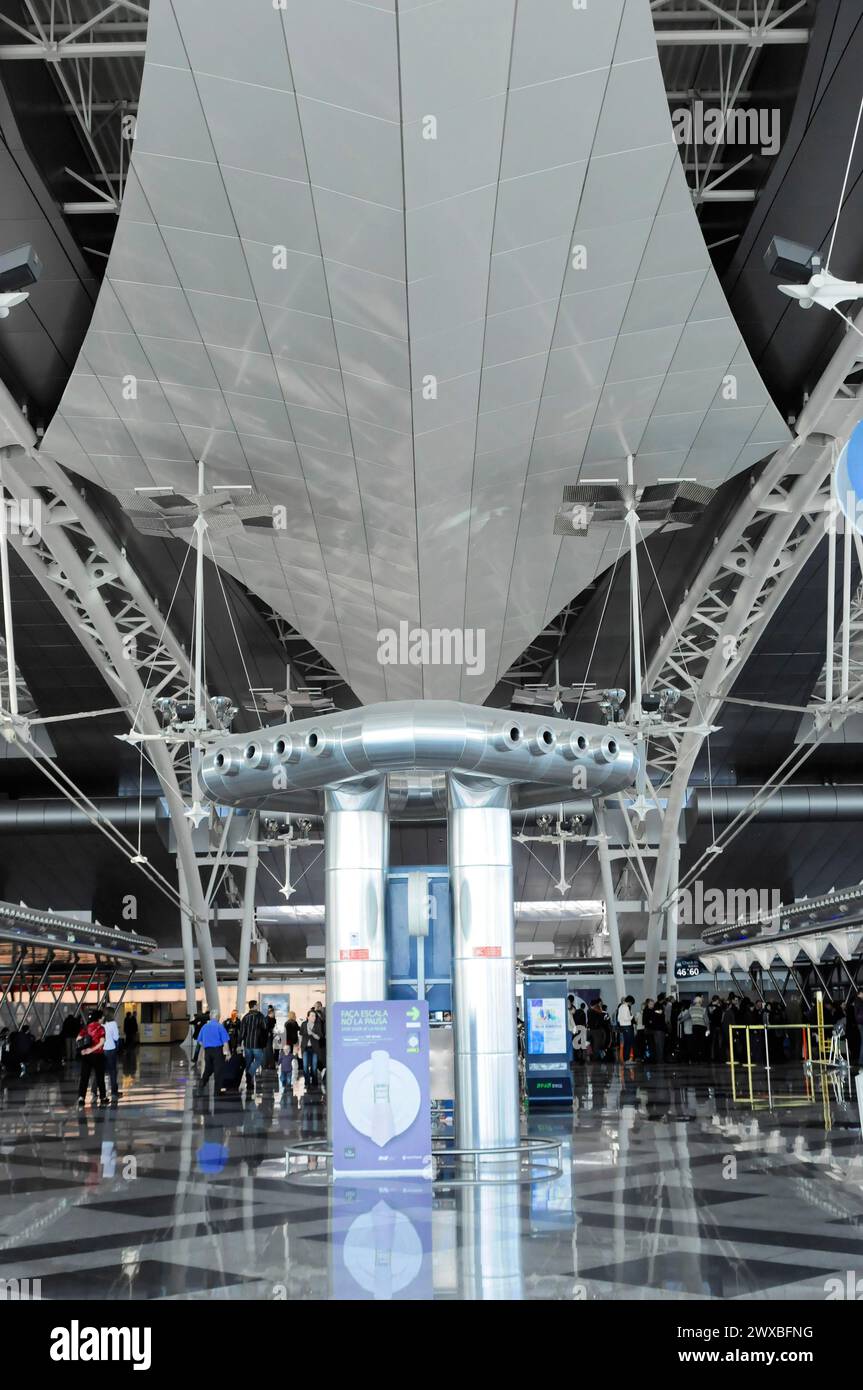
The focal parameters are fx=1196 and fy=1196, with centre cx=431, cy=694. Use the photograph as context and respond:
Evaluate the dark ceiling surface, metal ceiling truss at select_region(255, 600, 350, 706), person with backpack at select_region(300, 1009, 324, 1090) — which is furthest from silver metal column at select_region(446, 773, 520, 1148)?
metal ceiling truss at select_region(255, 600, 350, 706)

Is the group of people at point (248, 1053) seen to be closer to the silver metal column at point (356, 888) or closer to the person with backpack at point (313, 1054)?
the person with backpack at point (313, 1054)

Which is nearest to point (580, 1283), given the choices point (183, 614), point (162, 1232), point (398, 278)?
point (162, 1232)

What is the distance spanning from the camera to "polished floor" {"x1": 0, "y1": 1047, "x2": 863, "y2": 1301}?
7.00 meters

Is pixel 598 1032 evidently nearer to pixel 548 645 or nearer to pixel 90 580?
pixel 548 645

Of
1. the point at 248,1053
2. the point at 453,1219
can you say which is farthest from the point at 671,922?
the point at 453,1219

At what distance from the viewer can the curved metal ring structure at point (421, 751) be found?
1341 centimetres

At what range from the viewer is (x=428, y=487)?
18.9 meters

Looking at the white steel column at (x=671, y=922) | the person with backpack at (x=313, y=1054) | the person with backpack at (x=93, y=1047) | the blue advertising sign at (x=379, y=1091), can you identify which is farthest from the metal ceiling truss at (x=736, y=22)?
the white steel column at (x=671, y=922)

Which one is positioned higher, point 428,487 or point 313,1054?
point 428,487

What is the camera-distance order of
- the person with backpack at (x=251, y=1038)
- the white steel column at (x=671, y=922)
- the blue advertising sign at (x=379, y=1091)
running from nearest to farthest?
the blue advertising sign at (x=379, y=1091) → the person with backpack at (x=251, y=1038) → the white steel column at (x=671, y=922)

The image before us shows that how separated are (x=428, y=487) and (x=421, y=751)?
22.2 feet

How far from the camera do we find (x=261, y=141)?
40.3ft

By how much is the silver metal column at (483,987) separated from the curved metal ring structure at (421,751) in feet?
2.09

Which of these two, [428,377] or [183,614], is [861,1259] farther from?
[183,614]
